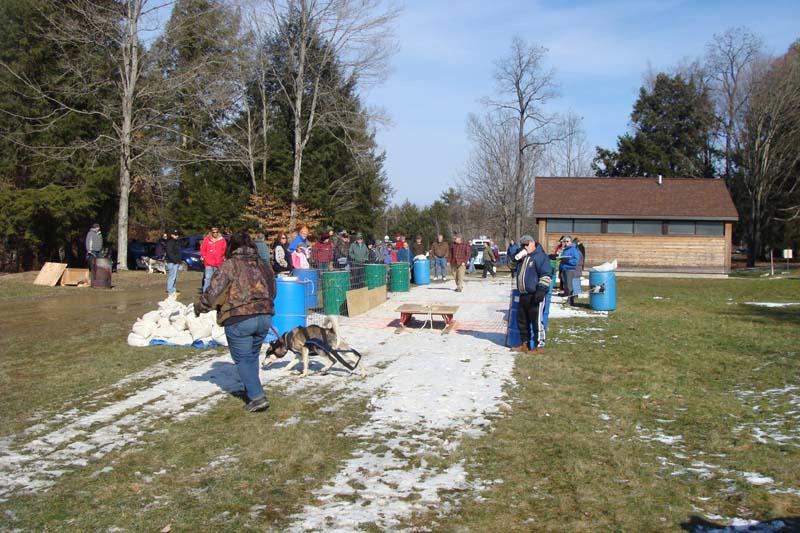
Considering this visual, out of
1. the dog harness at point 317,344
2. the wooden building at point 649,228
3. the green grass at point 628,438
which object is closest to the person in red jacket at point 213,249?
the dog harness at point 317,344

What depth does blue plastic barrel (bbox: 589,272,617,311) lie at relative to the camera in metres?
16.4

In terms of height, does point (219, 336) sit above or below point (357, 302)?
below

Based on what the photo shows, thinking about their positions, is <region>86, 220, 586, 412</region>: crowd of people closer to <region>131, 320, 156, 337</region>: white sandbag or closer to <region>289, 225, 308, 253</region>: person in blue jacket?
<region>289, 225, 308, 253</region>: person in blue jacket

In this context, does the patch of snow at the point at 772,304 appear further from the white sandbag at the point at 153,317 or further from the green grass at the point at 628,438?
the white sandbag at the point at 153,317

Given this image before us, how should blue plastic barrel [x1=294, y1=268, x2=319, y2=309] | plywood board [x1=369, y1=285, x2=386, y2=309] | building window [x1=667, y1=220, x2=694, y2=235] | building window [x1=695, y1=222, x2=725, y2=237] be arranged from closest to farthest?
blue plastic barrel [x1=294, y1=268, x2=319, y2=309]
plywood board [x1=369, y1=285, x2=386, y2=309]
building window [x1=695, y1=222, x2=725, y2=237]
building window [x1=667, y1=220, x2=694, y2=235]

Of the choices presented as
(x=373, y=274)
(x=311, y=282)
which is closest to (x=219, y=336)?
(x=311, y=282)

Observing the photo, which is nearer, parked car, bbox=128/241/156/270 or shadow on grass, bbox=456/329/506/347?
shadow on grass, bbox=456/329/506/347

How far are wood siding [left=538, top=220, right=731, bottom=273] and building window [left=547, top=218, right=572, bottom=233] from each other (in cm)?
57

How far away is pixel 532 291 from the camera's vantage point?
1057 cm

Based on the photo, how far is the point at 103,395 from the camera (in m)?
7.98

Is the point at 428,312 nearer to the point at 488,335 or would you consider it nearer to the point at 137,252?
the point at 488,335

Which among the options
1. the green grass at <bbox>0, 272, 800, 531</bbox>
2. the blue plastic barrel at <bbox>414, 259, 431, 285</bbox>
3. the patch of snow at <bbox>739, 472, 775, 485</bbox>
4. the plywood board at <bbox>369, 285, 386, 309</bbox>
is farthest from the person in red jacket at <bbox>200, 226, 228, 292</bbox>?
the patch of snow at <bbox>739, 472, 775, 485</bbox>

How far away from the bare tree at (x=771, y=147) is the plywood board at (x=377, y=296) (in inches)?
1571

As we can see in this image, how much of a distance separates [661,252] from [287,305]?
31.7m
